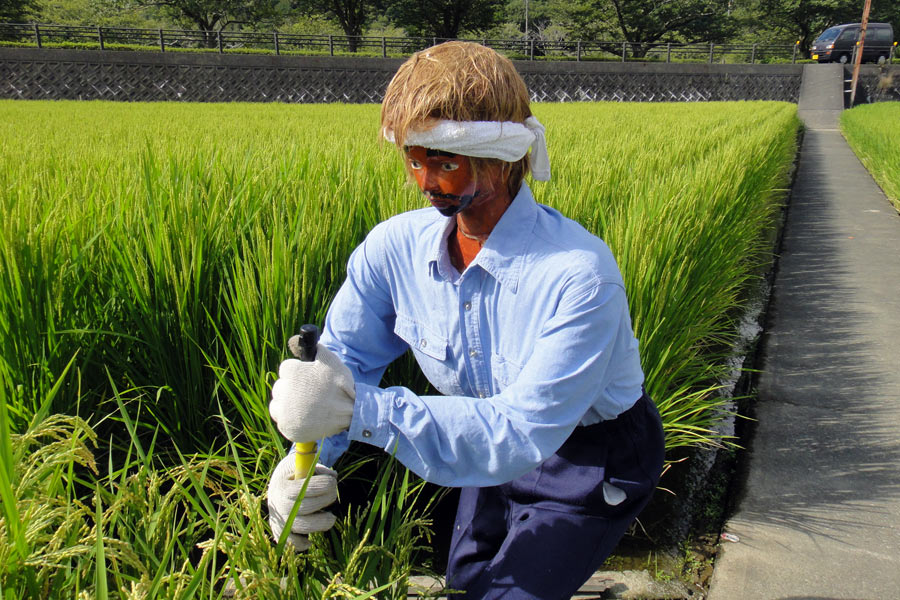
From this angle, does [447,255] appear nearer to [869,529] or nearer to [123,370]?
[123,370]

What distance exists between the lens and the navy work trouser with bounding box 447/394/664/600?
1242 millimetres

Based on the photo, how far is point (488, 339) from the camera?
1.24 meters

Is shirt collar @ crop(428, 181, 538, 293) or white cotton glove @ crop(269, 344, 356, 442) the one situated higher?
shirt collar @ crop(428, 181, 538, 293)

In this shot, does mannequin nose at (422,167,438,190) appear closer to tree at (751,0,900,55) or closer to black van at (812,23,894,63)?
black van at (812,23,894,63)

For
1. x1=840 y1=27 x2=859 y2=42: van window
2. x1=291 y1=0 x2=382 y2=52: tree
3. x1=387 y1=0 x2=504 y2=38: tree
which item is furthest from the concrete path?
x1=291 y1=0 x2=382 y2=52: tree

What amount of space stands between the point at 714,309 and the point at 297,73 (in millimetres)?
20785

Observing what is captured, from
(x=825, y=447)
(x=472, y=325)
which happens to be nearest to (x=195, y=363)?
(x=472, y=325)

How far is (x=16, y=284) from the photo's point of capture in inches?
64.0

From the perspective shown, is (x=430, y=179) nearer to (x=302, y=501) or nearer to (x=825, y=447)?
(x=302, y=501)

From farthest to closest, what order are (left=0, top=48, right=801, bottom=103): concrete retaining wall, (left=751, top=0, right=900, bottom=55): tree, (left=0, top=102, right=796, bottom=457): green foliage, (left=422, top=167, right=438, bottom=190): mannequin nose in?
(left=751, top=0, right=900, bottom=55): tree → (left=0, top=48, right=801, bottom=103): concrete retaining wall → (left=0, top=102, right=796, bottom=457): green foliage → (left=422, top=167, right=438, bottom=190): mannequin nose

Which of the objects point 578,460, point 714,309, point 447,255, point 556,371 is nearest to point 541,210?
point 447,255

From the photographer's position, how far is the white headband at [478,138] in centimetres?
108

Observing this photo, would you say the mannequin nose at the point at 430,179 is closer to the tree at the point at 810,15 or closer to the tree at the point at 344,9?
the tree at the point at 344,9

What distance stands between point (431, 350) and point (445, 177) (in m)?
0.35
